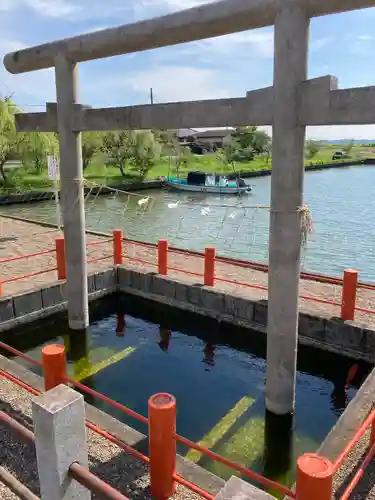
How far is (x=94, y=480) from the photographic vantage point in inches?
68.7

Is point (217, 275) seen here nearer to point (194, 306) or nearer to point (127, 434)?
point (194, 306)

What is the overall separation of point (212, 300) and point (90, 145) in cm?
3323

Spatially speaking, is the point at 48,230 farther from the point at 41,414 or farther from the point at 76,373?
the point at 41,414

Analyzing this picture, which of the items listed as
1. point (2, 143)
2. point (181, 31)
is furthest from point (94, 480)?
point (2, 143)

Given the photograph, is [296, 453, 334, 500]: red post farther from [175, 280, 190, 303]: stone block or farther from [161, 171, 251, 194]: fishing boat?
[161, 171, 251, 194]: fishing boat

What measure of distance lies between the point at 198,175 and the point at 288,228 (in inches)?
1283

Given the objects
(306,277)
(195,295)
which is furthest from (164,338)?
(306,277)

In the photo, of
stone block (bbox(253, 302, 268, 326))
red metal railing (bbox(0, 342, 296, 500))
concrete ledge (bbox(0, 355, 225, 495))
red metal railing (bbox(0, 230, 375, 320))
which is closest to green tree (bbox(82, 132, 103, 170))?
red metal railing (bbox(0, 230, 375, 320))

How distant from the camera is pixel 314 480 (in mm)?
2457

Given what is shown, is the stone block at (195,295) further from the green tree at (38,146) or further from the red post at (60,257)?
the green tree at (38,146)

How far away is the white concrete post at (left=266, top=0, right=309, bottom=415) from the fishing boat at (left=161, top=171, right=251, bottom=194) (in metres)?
29.6

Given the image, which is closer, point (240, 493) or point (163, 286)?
point (240, 493)

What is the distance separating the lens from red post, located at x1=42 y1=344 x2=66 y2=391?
4145mm

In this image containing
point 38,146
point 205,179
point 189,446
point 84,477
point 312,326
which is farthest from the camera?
point 205,179
